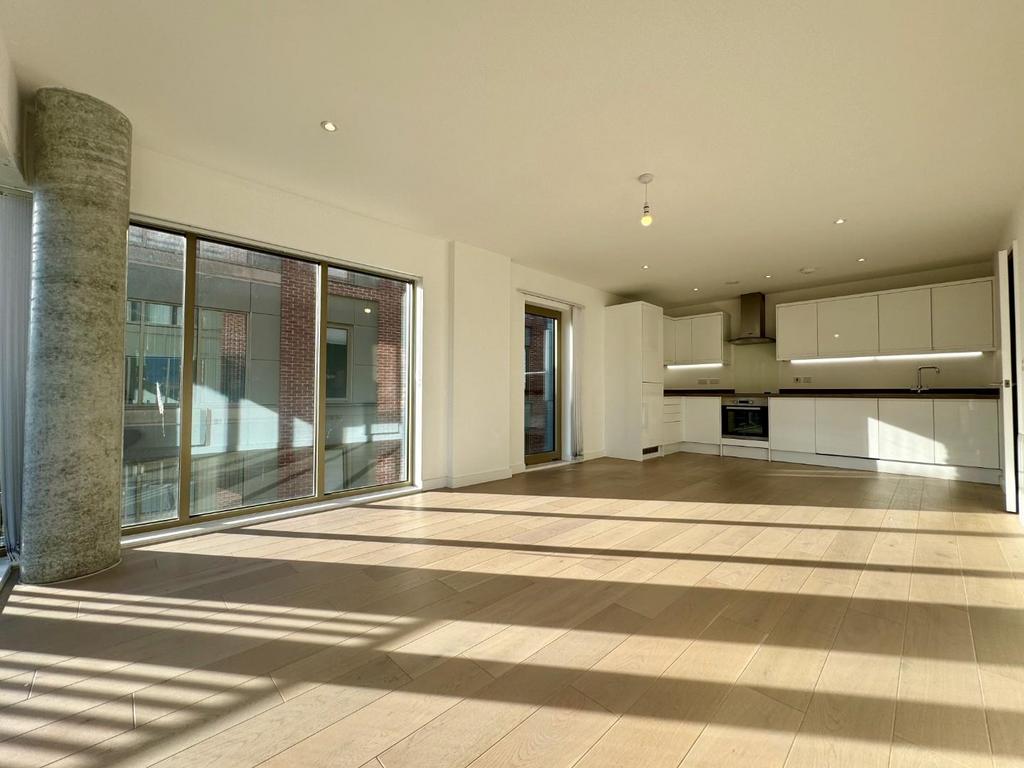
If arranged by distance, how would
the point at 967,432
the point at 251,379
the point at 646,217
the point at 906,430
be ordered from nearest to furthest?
the point at 646,217 < the point at 251,379 < the point at 967,432 < the point at 906,430

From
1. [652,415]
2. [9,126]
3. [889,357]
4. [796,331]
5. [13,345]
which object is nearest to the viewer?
[9,126]

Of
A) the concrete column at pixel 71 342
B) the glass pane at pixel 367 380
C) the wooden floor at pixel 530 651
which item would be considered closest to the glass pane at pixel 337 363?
the glass pane at pixel 367 380

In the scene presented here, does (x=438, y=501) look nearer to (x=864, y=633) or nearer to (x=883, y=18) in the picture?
(x=864, y=633)

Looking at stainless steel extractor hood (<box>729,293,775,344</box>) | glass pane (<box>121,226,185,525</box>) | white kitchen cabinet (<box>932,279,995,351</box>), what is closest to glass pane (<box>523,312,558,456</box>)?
stainless steel extractor hood (<box>729,293,775,344</box>)

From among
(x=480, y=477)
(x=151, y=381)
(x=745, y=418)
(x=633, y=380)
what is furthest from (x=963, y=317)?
(x=151, y=381)

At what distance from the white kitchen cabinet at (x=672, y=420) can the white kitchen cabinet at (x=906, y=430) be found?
2720 millimetres

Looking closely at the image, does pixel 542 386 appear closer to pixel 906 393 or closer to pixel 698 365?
pixel 698 365

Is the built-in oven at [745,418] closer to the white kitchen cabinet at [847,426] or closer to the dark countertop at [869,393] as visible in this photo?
the dark countertop at [869,393]

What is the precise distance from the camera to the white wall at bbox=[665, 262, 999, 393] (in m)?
5.69

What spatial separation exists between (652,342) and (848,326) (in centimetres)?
263

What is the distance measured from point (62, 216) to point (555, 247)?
406cm

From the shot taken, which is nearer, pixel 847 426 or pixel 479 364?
pixel 479 364

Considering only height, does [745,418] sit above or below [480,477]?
above

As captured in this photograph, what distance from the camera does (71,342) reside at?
2439 mm
